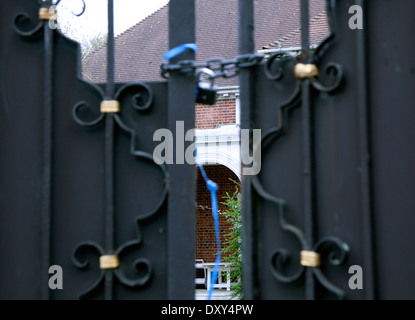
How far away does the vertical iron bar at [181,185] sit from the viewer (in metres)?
1.96

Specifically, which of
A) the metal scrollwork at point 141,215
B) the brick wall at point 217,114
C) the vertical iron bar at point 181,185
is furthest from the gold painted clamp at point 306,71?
the brick wall at point 217,114

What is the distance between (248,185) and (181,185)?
244mm

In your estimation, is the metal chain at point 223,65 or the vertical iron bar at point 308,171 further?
the metal chain at point 223,65

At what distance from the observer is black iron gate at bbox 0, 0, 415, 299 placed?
176cm

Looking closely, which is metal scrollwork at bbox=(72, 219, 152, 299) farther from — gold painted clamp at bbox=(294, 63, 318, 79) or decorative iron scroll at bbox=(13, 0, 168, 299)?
gold painted clamp at bbox=(294, 63, 318, 79)

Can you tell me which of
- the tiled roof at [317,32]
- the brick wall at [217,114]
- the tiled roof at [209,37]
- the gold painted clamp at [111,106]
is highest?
the tiled roof at [209,37]

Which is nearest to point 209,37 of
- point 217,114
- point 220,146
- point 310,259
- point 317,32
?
point 217,114

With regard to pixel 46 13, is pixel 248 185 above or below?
below

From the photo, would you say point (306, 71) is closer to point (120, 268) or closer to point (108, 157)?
point (108, 157)

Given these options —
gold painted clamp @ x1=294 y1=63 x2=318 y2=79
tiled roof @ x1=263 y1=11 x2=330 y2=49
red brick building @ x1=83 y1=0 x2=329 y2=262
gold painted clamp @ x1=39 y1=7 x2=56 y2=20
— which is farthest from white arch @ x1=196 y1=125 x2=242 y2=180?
gold painted clamp @ x1=294 y1=63 x2=318 y2=79

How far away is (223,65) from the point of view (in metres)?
1.96

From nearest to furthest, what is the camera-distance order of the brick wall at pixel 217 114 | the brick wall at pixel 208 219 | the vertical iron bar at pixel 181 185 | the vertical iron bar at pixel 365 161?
the vertical iron bar at pixel 365 161 < the vertical iron bar at pixel 181 185 < the brick wall at pixel 217 114 < the brick wall at pixel 208 219

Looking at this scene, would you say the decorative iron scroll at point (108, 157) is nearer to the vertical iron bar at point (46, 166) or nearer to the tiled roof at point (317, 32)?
the vertical iron bar at point (46, 166)

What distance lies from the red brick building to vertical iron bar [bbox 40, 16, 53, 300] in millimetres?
9555
